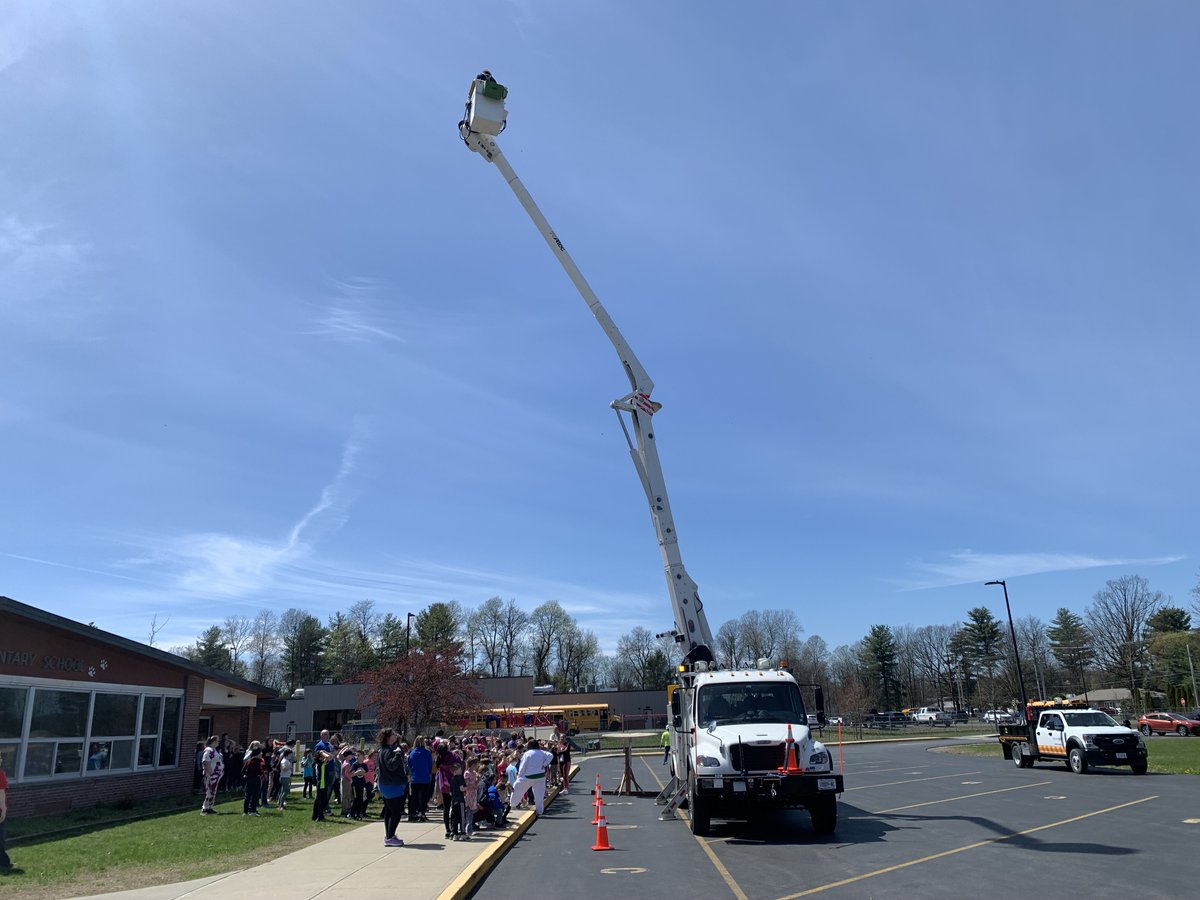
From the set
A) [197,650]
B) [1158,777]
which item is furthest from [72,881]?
[197,650]

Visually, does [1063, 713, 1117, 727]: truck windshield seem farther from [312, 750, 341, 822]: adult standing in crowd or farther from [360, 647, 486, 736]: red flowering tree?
[360, 647, 486, 736]: red flowering tree

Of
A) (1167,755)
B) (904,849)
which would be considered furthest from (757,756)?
(1167,755)

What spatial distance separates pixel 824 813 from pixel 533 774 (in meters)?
6.44

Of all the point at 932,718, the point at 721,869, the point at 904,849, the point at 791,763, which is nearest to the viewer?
the point at 721,869

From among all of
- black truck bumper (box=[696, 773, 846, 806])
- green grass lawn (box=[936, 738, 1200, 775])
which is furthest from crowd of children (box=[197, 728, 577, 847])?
green grass lawn (box=[936, 738, 1200, 775])

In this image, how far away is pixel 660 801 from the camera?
60.8 feet

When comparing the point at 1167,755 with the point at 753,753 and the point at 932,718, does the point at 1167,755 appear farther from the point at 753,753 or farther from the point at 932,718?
the point at 932,718

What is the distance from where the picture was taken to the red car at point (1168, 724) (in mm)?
44406

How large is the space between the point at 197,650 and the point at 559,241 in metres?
82.5

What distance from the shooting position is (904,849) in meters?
11.5

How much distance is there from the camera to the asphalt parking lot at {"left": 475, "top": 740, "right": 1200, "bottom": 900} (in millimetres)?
9102

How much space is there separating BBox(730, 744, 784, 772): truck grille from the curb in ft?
12.5

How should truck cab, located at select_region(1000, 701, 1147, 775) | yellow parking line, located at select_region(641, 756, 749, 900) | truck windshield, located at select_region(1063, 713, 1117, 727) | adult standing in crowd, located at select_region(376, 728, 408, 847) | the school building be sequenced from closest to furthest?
yellow parking line, located at select_region(641, 756, 749, 900) → adult standing in crowd, located at select_region(376, 728, 408, 847) → the school building → truck cab, located at select_region(1000, 701, 1147, 775) → truck windshield, located at select_region(1063, 713, 1117, 727)

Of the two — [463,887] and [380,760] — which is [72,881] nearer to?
[380,760]
